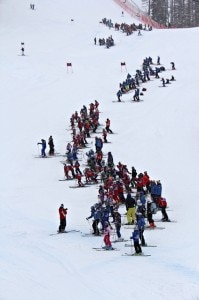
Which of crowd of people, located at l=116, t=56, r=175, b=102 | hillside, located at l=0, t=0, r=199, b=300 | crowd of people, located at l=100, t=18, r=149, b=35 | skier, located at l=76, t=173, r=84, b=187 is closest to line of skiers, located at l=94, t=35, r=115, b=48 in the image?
hillside, located at l=0, t=0, r=199, b=300

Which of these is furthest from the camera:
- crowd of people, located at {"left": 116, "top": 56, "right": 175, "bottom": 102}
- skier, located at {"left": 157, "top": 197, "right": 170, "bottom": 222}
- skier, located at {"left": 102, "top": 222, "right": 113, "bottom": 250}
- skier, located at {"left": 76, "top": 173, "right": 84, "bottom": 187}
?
crowd of people, located at {"left": 116, "top": 56, "right": 175, "bottom": 102}

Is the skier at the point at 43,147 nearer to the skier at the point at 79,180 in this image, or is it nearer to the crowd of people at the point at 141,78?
the skier at the point at 79,180

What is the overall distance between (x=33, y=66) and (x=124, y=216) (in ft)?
100

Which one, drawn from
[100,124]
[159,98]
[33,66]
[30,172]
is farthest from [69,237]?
[33,66]

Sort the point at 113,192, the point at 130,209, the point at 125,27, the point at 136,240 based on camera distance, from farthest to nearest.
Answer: the point at 125,27
the point at 113,192
the point at 130,209
the point at 136,240

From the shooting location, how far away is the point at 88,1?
245ft

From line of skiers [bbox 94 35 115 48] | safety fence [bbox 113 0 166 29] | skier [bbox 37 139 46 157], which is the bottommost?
skier [bbox 37 139 46 157]

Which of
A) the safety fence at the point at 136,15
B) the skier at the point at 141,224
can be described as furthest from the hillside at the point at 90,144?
the safety fence at the point at 136,15

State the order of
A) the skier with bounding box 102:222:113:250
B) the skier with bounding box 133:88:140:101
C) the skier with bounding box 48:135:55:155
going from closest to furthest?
the skier with bounding box 102:222:113:250 → the skier with bounding box 48:135:55:155 → the skier with bounding box 133:88:140:101

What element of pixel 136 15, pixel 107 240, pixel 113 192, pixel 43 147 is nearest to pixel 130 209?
pixel 113 192

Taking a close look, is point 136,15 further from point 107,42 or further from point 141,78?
point 141,78

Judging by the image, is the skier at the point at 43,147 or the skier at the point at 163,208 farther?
the skier at the point at 43,147

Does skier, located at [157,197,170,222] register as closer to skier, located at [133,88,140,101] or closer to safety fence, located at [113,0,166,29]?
skier, located at [133,88,140,101]

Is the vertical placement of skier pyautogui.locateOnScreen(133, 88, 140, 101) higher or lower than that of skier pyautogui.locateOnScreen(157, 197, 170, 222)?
higher
